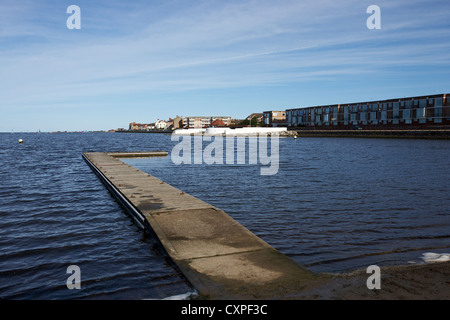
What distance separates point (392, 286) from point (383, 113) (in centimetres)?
11679

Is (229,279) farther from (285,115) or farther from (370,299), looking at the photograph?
(285,115)

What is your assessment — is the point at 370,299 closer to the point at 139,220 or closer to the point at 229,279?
the point at 229,279

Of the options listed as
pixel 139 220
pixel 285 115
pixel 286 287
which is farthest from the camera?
pixel 285 115

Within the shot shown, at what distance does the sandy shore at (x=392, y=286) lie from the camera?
5.01m

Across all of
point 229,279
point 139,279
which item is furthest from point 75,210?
point 229,279

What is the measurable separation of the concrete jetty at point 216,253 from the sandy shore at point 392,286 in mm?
285

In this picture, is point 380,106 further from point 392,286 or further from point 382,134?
point 392,286

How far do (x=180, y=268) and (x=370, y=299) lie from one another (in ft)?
10.5

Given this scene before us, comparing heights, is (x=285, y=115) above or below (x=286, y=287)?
above

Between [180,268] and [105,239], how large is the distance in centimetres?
386

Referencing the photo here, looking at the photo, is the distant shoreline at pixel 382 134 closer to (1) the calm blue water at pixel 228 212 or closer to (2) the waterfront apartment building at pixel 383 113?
(2) the waterfront apartment building at pixel 383 113
